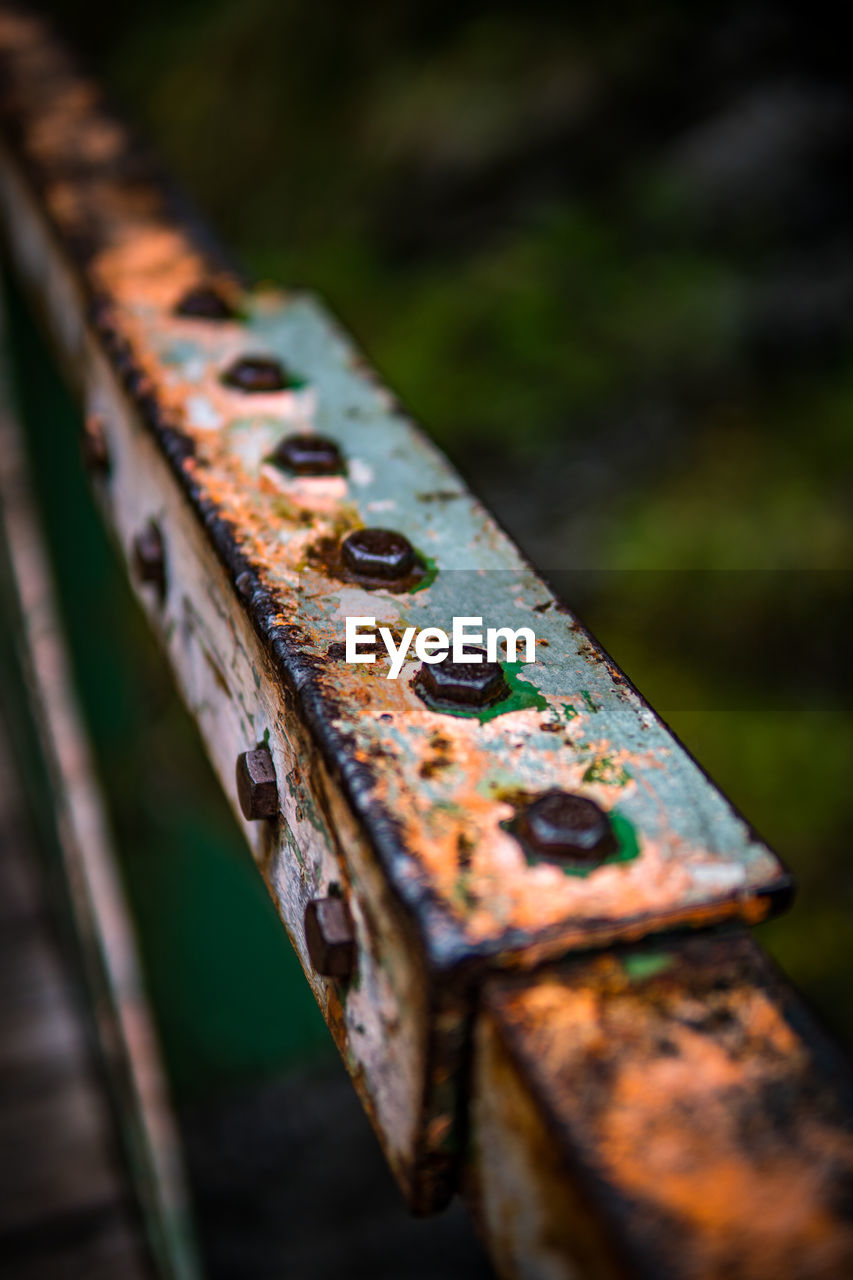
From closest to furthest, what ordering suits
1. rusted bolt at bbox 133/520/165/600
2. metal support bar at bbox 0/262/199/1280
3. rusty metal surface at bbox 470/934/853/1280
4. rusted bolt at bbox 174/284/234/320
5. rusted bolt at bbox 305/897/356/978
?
rusty metal surface at bbox 470/934/853/1280
rusted bolt at bbox 305/897/356/978
rusted bolt at bbox 133/520/165/600
rusted bolt at bbox 174/284/234/320
metal support bar at bbox 0/262/199/1280

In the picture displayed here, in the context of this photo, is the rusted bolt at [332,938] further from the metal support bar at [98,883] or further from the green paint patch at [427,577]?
the metal support bar at [98,883]

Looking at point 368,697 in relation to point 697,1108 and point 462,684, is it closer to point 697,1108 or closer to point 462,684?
point 462,684

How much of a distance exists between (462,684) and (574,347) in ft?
7.61

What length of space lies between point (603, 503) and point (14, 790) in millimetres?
1808

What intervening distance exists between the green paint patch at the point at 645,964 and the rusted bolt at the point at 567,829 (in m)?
0.04

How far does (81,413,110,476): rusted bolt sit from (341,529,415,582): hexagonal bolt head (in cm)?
36

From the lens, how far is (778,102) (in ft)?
8.92

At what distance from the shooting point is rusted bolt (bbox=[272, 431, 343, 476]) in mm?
644

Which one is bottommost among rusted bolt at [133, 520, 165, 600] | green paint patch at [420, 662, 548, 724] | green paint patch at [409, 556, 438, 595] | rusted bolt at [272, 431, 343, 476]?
rusted bolt at [133, 520, 165, 600]

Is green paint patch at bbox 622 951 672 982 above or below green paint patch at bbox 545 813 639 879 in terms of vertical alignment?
below

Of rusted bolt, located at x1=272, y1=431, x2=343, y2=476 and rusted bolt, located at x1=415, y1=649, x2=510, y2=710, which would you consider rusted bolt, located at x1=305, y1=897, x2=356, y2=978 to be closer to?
rusted bolt, located at x1=415, y1=649, x2=510, y2=710

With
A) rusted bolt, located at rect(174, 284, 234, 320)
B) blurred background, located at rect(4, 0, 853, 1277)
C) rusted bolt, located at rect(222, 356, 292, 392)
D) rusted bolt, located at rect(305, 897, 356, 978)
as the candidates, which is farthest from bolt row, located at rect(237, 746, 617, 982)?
blurred background, located at rect(4, 0, 853, 1277)

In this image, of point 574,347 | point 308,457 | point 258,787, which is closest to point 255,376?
point 308,457

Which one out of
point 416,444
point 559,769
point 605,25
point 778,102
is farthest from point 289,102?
point 559,769
